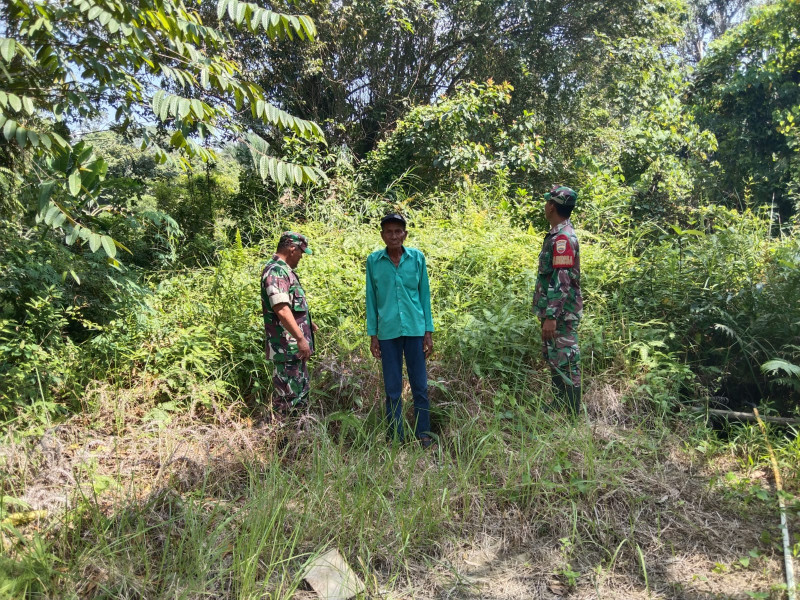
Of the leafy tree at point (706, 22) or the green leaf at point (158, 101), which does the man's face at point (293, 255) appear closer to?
the green leaf at point (158, 101)

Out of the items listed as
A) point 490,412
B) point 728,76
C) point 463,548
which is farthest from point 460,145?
point 728,76

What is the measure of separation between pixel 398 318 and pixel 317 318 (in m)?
1.47

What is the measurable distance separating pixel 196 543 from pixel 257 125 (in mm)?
8811

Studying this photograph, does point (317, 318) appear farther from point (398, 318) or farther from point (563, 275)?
point (563, 275)

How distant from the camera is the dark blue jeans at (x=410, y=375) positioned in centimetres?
397

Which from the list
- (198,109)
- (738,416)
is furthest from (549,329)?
(198,109)

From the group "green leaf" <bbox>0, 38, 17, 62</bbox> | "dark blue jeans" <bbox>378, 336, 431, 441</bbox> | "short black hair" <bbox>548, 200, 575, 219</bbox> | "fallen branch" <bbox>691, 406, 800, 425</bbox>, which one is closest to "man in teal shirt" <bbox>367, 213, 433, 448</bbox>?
"dark blue jeans" <bbox>378, 336, 431, 441</bbox>

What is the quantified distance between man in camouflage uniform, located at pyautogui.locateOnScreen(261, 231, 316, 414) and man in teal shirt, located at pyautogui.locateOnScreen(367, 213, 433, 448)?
553 millimetres

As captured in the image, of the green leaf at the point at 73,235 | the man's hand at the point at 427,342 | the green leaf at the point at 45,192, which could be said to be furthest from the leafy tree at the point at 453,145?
the green leaf at the point at 45,192

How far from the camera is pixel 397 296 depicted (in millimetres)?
3936

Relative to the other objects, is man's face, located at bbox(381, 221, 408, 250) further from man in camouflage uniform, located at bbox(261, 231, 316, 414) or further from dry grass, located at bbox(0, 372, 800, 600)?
dry grass, located at bbox(0, 372, 800, 600)

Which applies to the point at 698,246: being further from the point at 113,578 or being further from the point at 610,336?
the point at 113,578

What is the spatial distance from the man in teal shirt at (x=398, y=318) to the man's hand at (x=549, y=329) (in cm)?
85

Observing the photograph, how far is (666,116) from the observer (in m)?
9.36
